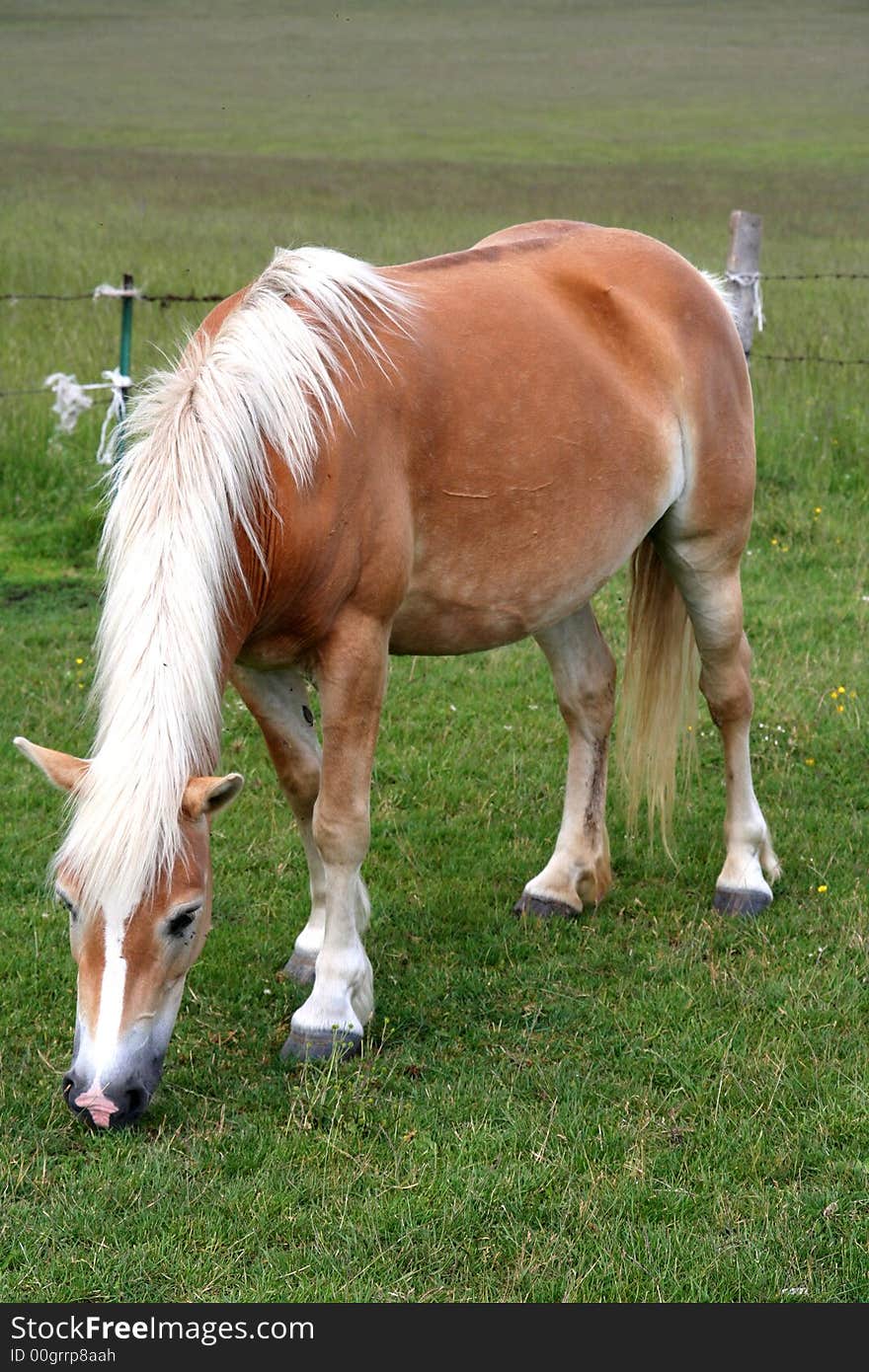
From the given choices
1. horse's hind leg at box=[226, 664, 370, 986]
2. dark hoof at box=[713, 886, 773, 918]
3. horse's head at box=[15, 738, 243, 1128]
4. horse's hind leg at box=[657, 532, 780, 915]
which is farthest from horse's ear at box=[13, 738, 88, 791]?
dark hoof at box=[713, 886, 773, 918]

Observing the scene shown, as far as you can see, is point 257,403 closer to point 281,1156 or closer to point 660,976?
point 281,1156

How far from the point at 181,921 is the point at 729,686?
7.91 feet

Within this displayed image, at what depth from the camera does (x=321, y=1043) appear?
3.77 meters

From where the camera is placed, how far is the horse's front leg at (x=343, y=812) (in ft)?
12.0

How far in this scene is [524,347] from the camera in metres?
4.11

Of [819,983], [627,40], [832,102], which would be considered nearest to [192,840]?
[819,983]

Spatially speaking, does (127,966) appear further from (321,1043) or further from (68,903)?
(321,1043)

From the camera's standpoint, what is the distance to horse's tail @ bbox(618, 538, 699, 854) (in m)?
4.93

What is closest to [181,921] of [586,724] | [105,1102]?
[105,1102]

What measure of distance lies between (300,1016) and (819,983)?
1.56 m

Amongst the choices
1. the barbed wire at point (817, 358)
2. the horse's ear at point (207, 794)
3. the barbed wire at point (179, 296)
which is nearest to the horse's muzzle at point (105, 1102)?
the horse's ear at point (207, 794)

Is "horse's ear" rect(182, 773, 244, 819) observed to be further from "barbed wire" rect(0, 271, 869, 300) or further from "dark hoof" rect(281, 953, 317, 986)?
"barbed wire" rect(0, 271, 869, 300)

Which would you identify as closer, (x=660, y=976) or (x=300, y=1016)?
(x=300, y=1016)

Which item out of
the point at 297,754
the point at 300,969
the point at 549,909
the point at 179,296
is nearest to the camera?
the point at 297,754
